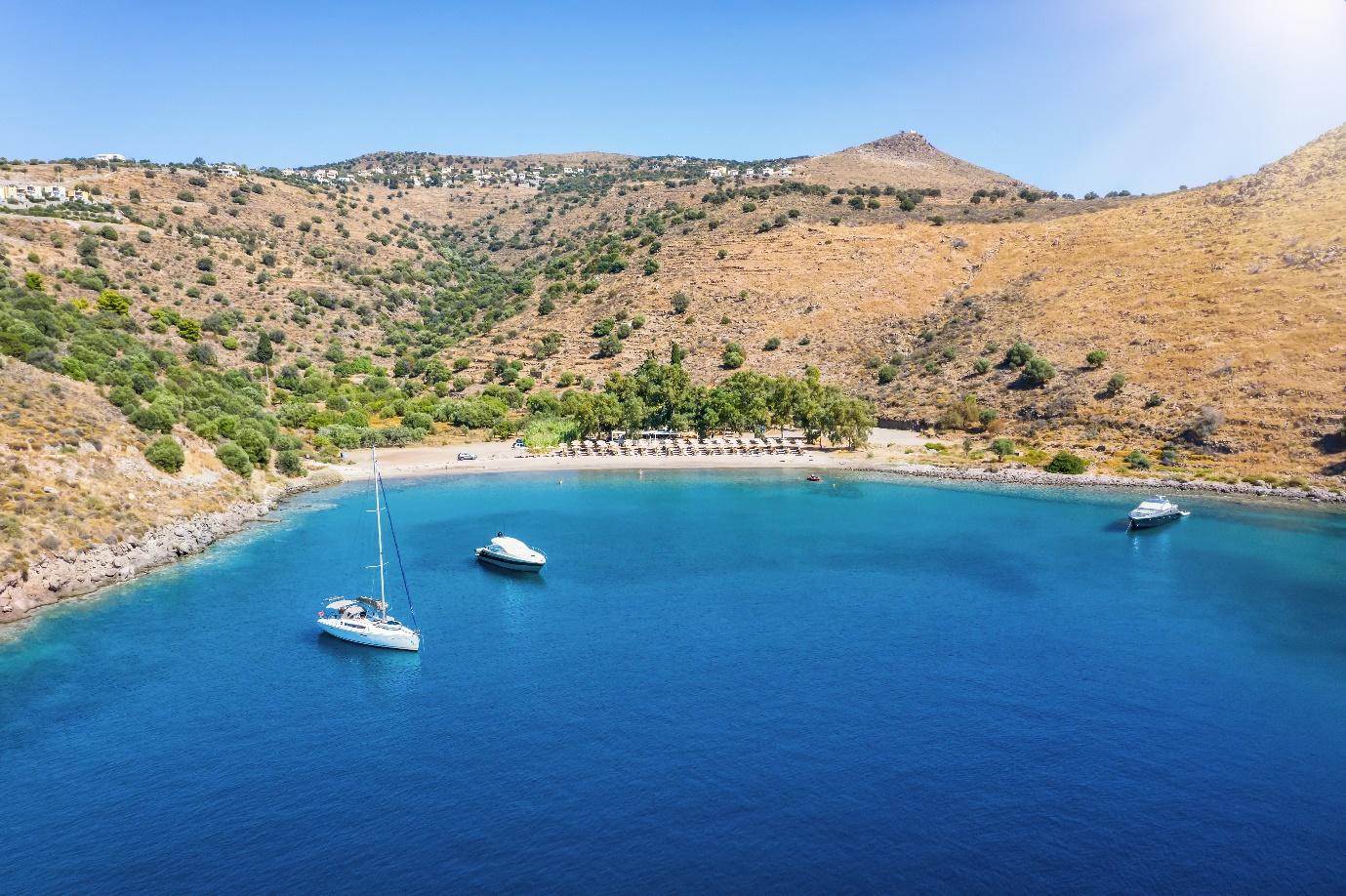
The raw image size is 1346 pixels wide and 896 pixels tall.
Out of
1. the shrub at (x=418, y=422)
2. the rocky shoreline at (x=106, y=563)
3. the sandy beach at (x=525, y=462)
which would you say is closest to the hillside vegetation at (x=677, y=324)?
the shrub at (x=418, y=422)

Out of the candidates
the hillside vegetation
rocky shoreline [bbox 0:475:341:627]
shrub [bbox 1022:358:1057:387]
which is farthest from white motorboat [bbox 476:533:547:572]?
shrub [bbox 1022:358:1057:387]

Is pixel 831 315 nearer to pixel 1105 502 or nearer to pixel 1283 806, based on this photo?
pixel 1105 502

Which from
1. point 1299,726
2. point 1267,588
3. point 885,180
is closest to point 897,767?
point 1299,726

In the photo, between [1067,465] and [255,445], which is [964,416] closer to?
[1067,465]

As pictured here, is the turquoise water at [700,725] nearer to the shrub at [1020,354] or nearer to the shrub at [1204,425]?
the shrub at [1204,425]

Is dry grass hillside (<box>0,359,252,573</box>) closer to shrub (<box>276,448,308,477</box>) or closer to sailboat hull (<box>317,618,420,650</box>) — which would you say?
shrub (<box>276,448,308,477</box>)

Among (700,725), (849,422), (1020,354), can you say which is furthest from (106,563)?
(1020,354)
